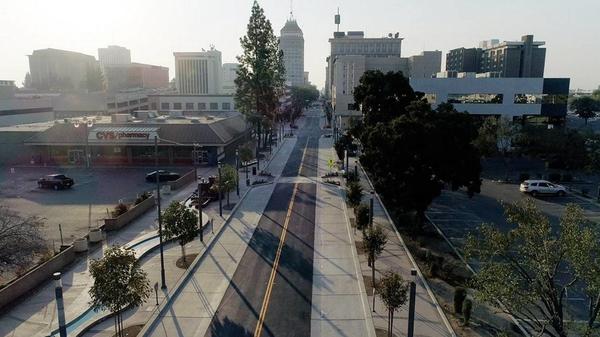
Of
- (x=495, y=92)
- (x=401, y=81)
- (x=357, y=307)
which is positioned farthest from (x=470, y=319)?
(x=495, y=92)

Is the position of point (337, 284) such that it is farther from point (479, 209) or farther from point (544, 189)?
point (544, 189)

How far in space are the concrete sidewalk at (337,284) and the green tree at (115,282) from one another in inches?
319

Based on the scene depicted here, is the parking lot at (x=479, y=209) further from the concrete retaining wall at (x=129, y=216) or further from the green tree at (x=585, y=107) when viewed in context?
the green tree at (x=585, y=107)

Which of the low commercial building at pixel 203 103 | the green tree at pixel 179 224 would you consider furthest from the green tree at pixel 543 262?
the low commercial building at pixel 203 103

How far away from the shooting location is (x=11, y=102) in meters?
94.6

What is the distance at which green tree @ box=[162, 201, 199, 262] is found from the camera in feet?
90.0

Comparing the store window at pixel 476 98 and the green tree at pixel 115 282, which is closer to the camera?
the green tree at pixel 115 282

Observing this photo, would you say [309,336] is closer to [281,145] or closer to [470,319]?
[470,319]

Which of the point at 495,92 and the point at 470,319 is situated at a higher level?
the point at 495,92

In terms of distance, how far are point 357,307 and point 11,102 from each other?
99.4 metres

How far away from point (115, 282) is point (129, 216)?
19538mm

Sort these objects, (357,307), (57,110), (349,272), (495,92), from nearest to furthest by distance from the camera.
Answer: (357,307) < (349,272) < (495,92) < (57,110)

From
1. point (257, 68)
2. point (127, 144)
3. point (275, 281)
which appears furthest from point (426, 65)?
point (275, 281)

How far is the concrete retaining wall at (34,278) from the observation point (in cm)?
2262
